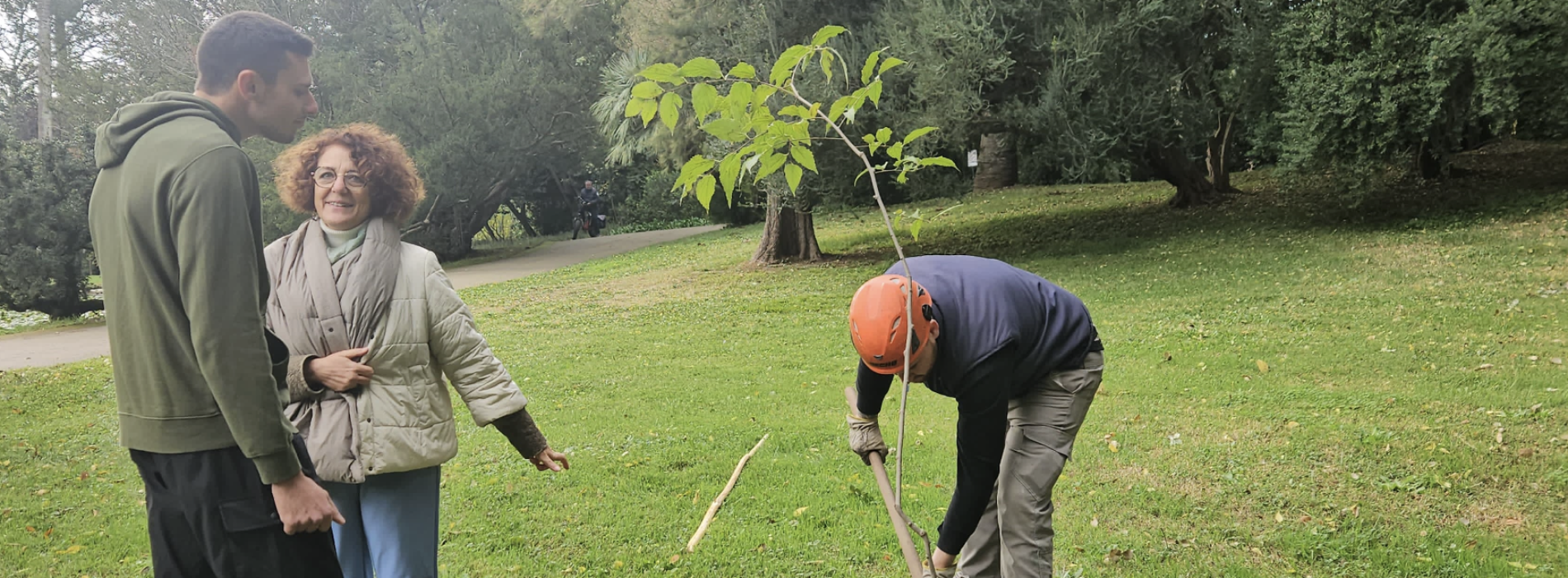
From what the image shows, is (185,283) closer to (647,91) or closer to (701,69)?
(647,91)

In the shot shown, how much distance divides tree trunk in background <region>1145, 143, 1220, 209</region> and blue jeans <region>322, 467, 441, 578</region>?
44.8ft

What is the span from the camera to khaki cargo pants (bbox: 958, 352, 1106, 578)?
263cm

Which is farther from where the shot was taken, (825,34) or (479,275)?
(479,275)

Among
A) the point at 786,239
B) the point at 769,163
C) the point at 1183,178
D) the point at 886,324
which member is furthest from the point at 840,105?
the point at 1183,178

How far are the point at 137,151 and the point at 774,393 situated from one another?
5327 mm

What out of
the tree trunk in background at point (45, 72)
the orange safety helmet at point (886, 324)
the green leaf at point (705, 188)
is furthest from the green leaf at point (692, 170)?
the tree trunk in background at point (45, 72)

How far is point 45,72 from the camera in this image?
55.6 feet

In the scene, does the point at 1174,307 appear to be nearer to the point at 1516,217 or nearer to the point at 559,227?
the point at 1516,217

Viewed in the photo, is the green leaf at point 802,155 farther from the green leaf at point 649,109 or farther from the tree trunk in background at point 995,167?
the tree trunk in background at point 995,167

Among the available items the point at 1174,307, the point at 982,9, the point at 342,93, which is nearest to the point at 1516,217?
the point at 1174,307

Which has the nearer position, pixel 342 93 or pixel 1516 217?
pixel 1516 217

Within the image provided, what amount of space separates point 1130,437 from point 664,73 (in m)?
4.55

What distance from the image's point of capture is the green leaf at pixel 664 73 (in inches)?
63.9

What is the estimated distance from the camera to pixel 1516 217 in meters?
11.4
